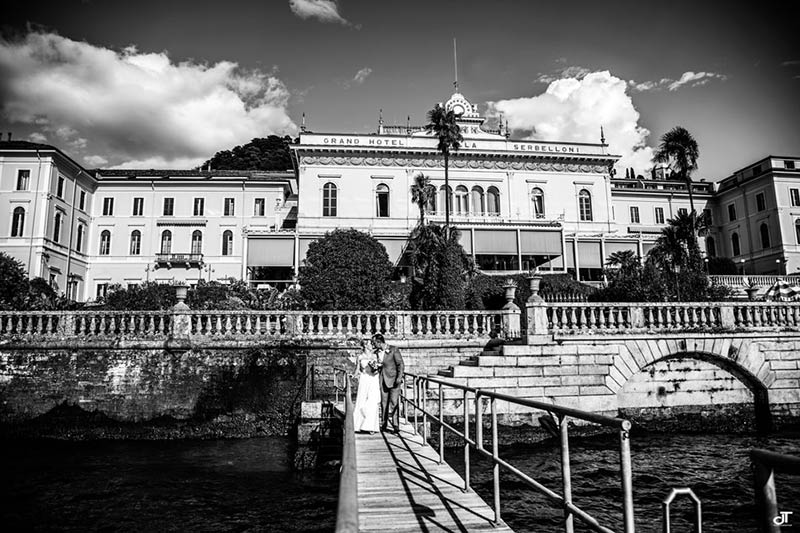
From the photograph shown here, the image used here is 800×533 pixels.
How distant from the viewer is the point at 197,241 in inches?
1789

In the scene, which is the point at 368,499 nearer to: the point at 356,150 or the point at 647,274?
the point at 647,274

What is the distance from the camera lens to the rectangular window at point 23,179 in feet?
126

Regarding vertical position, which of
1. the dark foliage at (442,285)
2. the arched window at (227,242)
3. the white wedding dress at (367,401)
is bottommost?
the white wedding dress at (367,401)

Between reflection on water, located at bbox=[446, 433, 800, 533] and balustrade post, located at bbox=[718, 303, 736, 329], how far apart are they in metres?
3.04

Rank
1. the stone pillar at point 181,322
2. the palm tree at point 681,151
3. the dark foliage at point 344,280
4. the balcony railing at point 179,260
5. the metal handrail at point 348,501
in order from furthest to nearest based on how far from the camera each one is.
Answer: the balcony railing at point 179,260
the palm tree at point 681,151
the dark foliage at point 344,280
the stone pillar at point 181,322
the metal handrail at point 348,501

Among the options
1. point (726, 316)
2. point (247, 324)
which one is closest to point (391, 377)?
point (247, 324)

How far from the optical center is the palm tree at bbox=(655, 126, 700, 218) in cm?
3412

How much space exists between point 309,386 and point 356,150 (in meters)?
31.3

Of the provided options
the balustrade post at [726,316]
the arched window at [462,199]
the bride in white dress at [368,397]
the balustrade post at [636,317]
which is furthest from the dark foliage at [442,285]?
the arched window at [462,199]

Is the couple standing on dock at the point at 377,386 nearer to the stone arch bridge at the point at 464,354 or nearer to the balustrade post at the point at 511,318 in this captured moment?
the stone arch bridge at the point at 464,354

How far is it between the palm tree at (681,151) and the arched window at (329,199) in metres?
25.4

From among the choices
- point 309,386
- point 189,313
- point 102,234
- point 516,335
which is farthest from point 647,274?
point 102,234

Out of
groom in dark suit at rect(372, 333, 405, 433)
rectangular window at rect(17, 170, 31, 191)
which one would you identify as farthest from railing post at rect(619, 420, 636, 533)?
rectangular window at rect(17, 170, 31, 191)

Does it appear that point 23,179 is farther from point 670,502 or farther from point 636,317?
point 670,502
